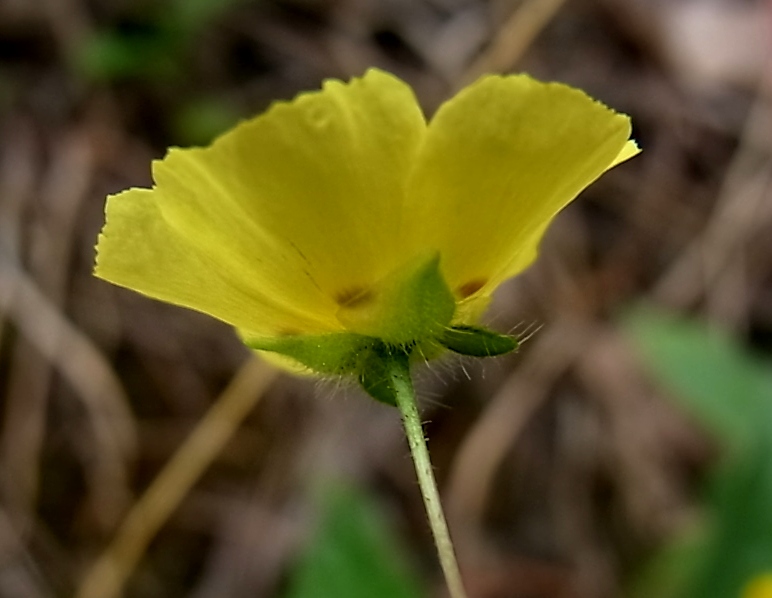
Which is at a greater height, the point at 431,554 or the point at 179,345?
the point at 179,345

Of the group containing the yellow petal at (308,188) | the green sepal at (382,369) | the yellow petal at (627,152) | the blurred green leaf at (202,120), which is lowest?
the green sepal at (382,369)

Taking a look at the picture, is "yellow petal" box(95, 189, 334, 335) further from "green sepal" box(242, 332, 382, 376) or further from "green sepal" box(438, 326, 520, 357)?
"green sepal" box(438, 326, 520, 357)

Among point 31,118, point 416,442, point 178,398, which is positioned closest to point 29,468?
point 178,398

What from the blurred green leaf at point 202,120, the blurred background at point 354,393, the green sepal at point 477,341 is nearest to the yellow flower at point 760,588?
the blurred background at point 354,393

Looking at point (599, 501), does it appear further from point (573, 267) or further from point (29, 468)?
point (29, 468)

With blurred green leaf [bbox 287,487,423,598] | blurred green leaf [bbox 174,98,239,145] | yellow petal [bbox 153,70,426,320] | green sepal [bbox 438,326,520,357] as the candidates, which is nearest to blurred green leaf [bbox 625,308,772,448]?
blurred green leaf [bbox 287,487,423,598]

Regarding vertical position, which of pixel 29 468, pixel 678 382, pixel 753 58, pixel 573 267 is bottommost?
pixel 29 468

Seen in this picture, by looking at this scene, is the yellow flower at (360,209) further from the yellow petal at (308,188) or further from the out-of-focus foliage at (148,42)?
the out-of-focus foliage at (148,42)

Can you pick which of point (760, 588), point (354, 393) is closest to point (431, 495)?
point (760, 588)
